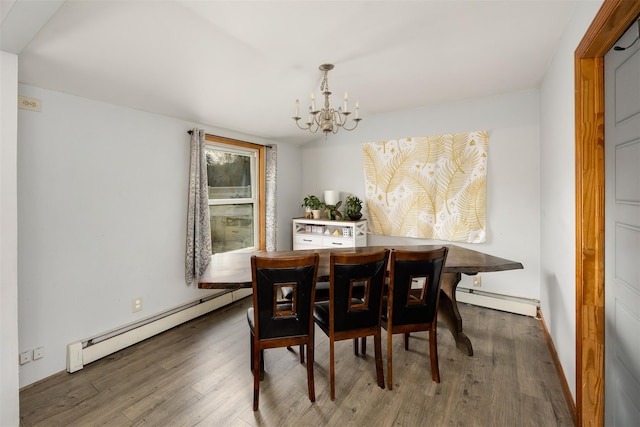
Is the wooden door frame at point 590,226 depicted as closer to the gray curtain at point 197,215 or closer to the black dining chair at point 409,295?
the black dining chair at point 409,295

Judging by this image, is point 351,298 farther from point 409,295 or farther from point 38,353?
point 38,353

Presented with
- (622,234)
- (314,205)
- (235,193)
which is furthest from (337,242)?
(622,234)

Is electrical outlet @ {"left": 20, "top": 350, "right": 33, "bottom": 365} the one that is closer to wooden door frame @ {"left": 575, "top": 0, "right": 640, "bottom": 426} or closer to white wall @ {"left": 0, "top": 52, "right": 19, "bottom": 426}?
white wall @ {"left": 0, "top": 52, "right": 19, "bottom": 426}

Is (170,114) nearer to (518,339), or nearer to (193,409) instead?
(193,409)

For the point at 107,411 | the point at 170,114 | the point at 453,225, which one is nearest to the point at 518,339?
the point at 453,225

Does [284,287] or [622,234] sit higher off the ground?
[622,234]

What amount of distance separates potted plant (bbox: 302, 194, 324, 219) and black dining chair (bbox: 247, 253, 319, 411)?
7.73 ft

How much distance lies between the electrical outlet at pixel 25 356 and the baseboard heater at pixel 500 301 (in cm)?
396

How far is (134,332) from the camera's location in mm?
2650

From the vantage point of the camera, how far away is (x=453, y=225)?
3.51 meters

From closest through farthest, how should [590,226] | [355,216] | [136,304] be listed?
[590,226] → [136,304] → [355,216]

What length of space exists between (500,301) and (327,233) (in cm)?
220

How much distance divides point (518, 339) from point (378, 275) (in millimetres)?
1768

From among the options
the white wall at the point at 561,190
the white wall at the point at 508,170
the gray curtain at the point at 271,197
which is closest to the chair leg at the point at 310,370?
the white wall at the point at 561,190
